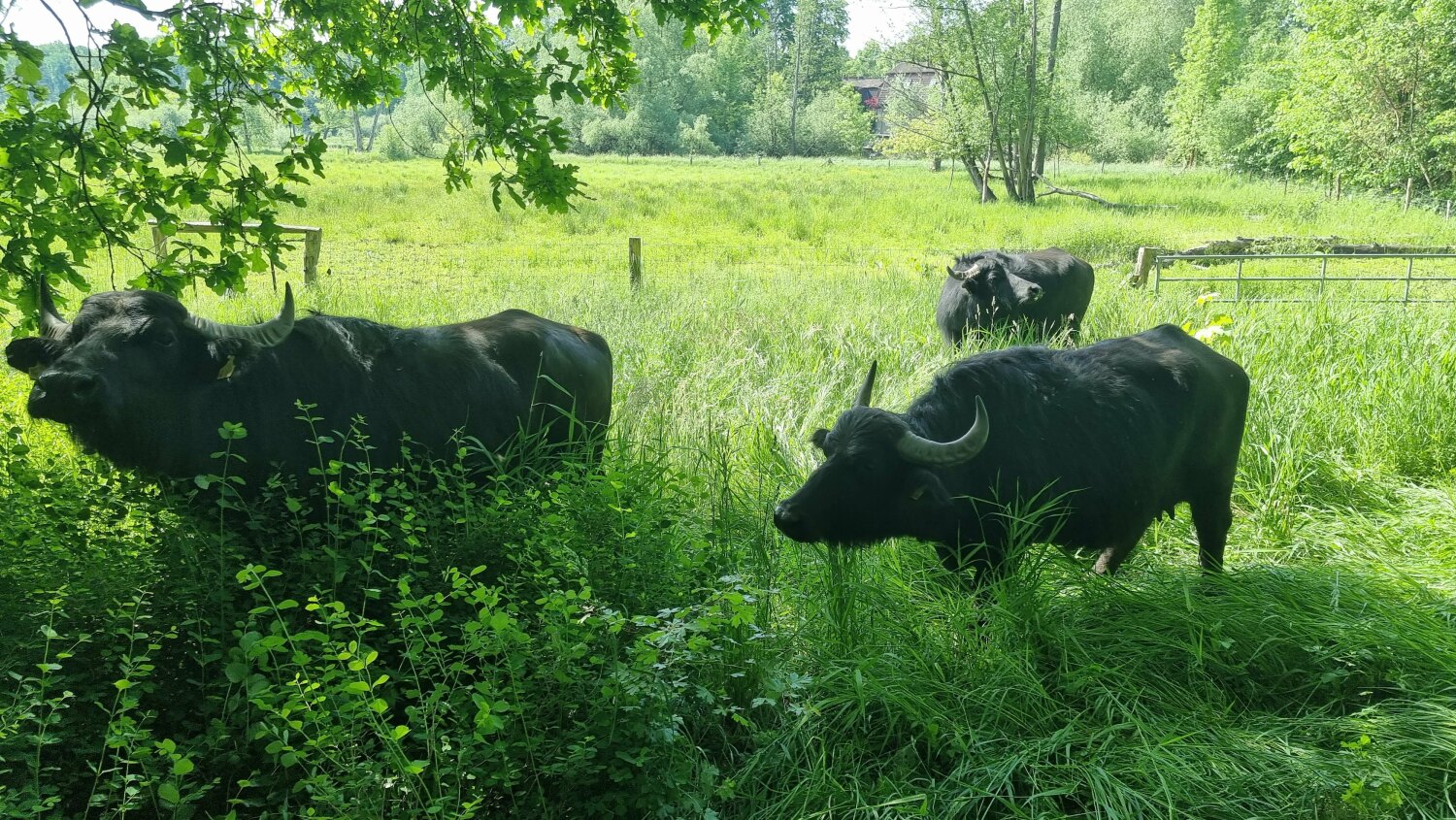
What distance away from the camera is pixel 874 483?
443 centimetres

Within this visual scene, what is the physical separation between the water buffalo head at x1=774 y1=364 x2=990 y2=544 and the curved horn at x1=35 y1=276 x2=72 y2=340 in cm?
335

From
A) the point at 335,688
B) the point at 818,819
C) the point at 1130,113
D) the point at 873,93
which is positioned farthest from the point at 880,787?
the point at 873,93

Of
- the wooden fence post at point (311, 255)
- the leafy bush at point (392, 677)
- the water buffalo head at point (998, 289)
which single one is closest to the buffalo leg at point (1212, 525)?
the leafy bush at point (392, 677)

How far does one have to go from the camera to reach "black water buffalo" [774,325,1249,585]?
4410mm

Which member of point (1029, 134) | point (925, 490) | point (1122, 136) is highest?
point (1122, 136)

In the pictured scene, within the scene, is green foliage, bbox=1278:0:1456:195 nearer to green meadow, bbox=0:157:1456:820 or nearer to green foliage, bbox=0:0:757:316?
green meadow, bbox=0:157:1456:820

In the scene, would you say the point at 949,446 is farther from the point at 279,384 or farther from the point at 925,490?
Answer: the point at 279,384

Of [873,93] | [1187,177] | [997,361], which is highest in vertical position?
[873,93]

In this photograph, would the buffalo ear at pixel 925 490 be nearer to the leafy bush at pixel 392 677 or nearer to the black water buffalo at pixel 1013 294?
the leafy bush at pixel 392 677

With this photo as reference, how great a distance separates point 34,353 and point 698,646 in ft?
10.6

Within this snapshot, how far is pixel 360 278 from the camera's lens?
53.3ft

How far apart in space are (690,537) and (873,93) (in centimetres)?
8736

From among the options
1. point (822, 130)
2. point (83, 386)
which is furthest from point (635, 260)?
point (822, 130)

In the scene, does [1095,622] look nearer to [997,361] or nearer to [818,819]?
[997,361]
